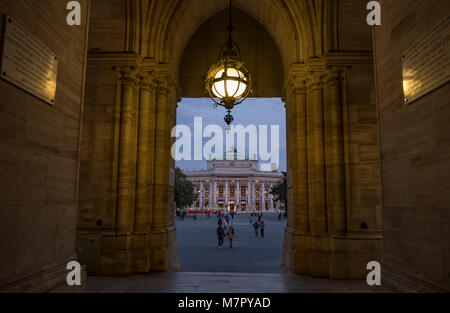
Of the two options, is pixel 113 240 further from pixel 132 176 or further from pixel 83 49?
pixel 83 49

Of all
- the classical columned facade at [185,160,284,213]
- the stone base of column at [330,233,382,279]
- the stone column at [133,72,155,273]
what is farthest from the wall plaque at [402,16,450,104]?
the classical columned facade at [185,160,284,213]

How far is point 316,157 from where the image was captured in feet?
31.3

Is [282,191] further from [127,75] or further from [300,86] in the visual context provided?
[127,75]

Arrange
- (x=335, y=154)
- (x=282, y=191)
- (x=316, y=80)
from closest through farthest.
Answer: (x=335, y=154)
(x=316, y=80)
(x=282, y=191)

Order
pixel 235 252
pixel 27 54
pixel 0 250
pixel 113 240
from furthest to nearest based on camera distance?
→ pixel 235 252 → pixel 113 240 → pixel 27 54 → pixel 0 250

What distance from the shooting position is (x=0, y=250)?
317 centimetres

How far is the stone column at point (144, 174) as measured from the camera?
929cm

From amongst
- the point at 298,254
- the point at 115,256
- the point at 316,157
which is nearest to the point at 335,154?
the point at 316,157

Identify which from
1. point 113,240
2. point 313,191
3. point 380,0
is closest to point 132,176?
point 113,240

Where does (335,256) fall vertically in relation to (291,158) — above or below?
below

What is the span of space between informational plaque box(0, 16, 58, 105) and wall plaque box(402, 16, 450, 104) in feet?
15.4

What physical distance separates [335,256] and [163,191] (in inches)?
224

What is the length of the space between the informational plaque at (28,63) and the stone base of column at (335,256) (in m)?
7.91

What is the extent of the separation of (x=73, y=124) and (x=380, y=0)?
522 centimetres
